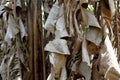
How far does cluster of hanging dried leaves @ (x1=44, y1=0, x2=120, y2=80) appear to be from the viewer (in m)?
1.04

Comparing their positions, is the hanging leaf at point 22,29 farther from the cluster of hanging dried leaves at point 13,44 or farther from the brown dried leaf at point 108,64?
the brown dried leaf at point 108,64

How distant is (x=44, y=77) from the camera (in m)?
1.25

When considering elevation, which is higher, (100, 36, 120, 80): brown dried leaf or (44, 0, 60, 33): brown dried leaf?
(44, 0, 60, 33): brown dried leaf

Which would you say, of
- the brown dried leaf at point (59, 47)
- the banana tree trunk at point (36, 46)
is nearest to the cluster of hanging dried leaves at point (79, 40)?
the brown dried leaf at point (59, 47)

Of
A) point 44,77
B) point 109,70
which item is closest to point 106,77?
point 109,70

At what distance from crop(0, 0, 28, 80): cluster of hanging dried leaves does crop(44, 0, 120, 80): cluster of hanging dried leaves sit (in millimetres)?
218

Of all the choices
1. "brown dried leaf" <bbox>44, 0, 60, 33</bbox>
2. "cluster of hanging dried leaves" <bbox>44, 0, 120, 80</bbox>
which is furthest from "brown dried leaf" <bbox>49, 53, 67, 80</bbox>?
"brown dried leaf" <bbox>44, 0, 60, 33</bbox>

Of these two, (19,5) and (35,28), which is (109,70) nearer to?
(35,28)

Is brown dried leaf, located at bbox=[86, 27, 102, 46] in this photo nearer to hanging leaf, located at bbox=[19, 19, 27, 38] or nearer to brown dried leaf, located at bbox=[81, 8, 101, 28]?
brown dried leaf, located at bbox=[81, 8, 101, 28]

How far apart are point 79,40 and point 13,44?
0.34m

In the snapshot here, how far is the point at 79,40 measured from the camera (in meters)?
1.07

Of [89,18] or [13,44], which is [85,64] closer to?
[89,18]

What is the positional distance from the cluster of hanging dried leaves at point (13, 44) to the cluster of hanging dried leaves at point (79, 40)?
0.72 feet

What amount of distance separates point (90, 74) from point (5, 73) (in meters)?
0.42
